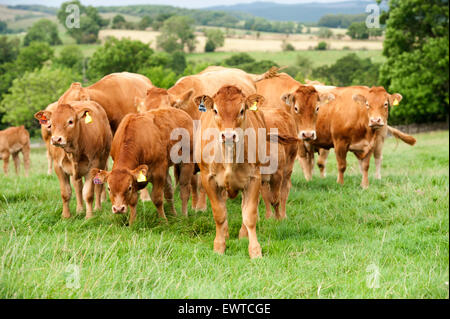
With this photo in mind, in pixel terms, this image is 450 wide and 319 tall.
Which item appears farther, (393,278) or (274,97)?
(274,97)

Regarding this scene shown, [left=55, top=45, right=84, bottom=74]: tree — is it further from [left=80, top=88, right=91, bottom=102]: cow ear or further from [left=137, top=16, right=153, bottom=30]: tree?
[left=80, top=88, right=91, bottom=102]: cow ear

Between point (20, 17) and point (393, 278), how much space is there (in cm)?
13151

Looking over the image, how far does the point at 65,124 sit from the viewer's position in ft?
25.8

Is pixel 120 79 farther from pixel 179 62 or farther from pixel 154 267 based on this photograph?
pixel 179 62

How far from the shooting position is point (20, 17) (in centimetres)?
12131

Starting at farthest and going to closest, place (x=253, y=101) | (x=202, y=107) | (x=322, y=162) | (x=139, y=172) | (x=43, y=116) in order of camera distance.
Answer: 1. (x=322, y=162)
2. (x=43, y=116)
3. (x=139, y=172)
4. (x=202, y=107)
5. (x=253, y=101)

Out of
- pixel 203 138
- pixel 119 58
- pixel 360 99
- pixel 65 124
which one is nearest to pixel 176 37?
pixel 119 58

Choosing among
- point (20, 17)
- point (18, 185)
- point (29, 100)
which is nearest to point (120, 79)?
point (18, 185)

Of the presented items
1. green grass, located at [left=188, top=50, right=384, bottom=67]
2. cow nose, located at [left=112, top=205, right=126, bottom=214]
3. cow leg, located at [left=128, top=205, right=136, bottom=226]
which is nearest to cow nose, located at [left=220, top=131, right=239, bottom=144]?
cow nose, located at [left=112, top=205, right=126, bottom=214]

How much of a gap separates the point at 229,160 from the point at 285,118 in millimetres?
2686

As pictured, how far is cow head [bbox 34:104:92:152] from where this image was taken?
25.2 ft

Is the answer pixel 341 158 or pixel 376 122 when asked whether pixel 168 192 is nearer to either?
pixel 341 158

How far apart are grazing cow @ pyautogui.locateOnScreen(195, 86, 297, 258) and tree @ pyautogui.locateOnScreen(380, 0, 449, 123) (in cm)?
3060
